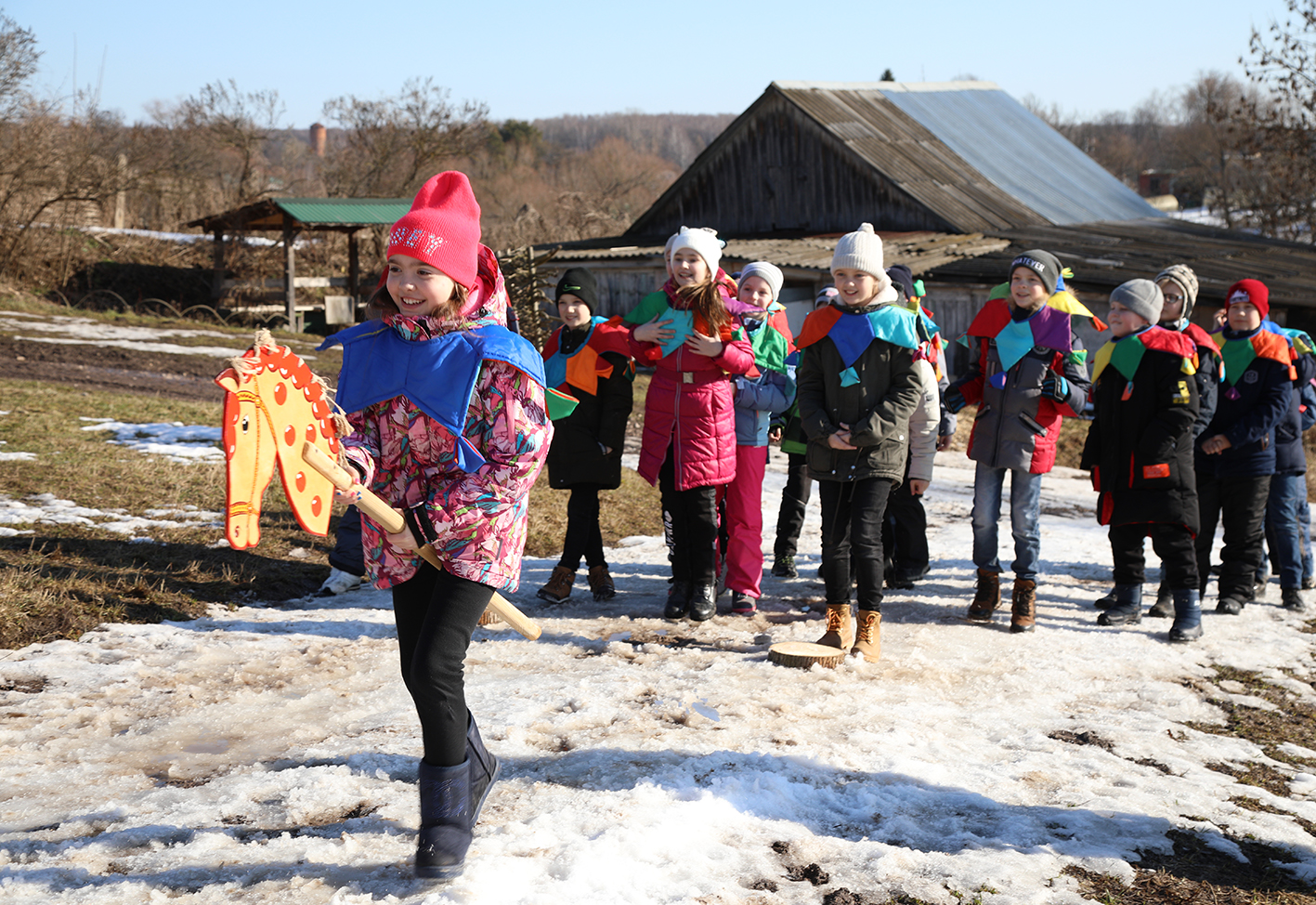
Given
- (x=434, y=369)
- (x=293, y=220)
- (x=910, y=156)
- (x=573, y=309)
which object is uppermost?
(x=910, y=156)

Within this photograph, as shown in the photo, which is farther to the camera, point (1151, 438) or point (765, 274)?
point (765, 274)

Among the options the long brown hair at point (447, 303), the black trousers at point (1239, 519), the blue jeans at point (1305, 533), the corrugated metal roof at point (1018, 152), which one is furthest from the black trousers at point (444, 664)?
the corrugated metal roof at point (1018, 152)

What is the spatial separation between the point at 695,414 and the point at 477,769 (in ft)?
9.02

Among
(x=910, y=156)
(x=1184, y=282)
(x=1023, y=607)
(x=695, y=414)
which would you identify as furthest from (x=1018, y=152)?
(x=695, y=414)

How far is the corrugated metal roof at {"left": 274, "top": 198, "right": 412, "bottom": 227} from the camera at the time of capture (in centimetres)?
2277

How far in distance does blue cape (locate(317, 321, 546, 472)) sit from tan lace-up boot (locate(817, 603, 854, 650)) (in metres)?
2.61

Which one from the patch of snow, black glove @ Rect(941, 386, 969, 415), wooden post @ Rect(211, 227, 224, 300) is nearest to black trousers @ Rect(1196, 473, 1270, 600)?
black glove @ Rect(941, 386, 969, 415)

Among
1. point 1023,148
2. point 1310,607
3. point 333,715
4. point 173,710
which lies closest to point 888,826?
point 333,715

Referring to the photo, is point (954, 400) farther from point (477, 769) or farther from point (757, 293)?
point (477, 769)

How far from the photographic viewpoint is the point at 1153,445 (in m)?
5.79

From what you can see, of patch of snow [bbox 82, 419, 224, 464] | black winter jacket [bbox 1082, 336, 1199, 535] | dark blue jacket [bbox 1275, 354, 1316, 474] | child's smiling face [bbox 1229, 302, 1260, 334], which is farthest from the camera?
patch of snow [bbox 82, 419, 224, 464]

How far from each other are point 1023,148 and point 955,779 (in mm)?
27199

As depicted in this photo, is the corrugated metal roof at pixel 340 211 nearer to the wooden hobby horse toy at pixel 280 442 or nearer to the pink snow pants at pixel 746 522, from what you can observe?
the pink snow pants at pixel 746 522

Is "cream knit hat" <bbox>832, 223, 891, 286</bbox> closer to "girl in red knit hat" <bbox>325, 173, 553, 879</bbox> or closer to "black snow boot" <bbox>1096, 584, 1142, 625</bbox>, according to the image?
"girl in red knit hat" <bbox>325, 173, 553, 879</bbox>
